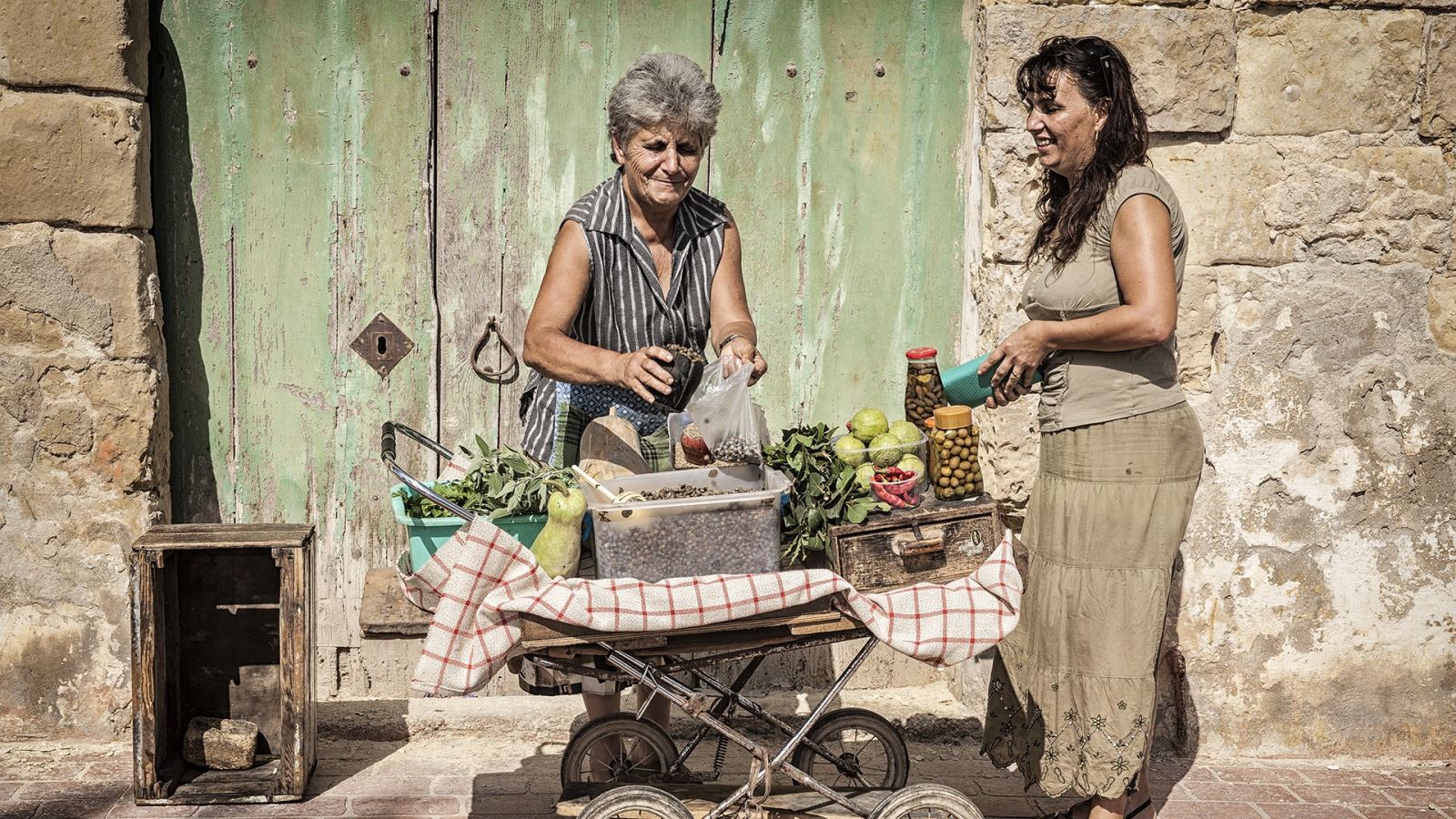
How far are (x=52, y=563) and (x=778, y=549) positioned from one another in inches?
101

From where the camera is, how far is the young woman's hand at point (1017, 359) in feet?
11.2

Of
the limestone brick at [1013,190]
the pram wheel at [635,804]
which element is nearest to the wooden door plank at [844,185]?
the limestone brick at [1013,190]

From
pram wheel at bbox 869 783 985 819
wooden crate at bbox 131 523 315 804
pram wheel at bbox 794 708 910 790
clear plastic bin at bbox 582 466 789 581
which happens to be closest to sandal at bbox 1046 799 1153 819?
pram wheel at bbox 794 708 910 790

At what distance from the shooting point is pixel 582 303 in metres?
3.69

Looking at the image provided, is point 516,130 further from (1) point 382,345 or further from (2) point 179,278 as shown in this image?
(2) point 179,278

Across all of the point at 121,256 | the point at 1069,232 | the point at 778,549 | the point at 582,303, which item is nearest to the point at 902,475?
the point at 778,549

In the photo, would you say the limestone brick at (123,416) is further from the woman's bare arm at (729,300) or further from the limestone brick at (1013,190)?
the limestone brick at (1013,190)

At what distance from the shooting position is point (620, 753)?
144 inches

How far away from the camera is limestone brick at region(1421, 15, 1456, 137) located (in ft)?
14.2

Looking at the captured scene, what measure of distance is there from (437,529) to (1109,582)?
5.65ft

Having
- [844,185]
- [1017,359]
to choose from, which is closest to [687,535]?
[1017,359]

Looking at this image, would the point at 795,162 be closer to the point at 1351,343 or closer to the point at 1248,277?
the point at 1248,277

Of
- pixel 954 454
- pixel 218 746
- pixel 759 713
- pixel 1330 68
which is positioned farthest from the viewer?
pixel 1330 68

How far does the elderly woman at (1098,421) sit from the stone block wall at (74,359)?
106 inches
